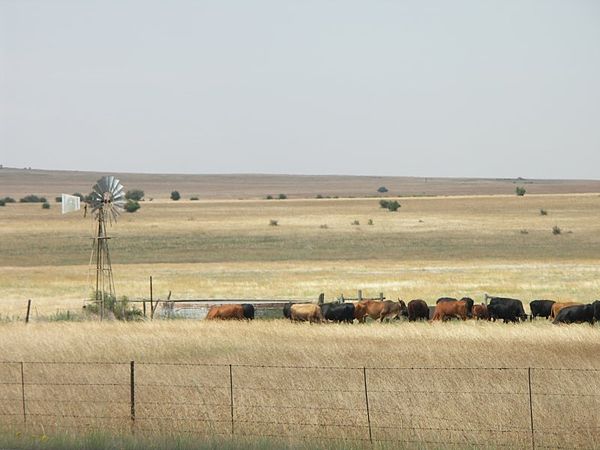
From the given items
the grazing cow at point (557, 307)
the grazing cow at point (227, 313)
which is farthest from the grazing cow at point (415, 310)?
the grazing cow at point (227, 313)

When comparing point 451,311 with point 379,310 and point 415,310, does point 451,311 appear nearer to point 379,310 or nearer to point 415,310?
point 415,310

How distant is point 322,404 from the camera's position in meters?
18.6

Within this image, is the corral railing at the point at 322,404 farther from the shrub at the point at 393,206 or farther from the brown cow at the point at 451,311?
the shrub at the point at 393,206

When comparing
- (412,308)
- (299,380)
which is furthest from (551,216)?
(299,380)

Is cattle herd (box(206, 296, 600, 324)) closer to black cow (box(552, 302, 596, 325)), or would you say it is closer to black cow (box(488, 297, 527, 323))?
black cow (box(488, 297, 527, 323))

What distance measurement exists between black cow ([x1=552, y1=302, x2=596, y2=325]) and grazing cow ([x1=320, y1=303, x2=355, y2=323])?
6256mm

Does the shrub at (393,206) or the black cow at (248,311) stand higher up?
the shrub at (393,206)

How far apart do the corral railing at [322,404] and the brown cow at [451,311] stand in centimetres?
1147

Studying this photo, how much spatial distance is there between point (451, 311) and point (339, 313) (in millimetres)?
3508

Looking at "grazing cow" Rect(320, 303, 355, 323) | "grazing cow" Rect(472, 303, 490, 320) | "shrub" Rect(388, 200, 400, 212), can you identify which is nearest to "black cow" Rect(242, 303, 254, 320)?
"grazing cow" Rect(320, 303, 355, 323)

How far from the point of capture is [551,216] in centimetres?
10956

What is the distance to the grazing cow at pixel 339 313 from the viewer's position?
3322 centimetres

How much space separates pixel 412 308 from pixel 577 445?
18133 mm

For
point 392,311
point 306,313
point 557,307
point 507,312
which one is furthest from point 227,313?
point 557,307
